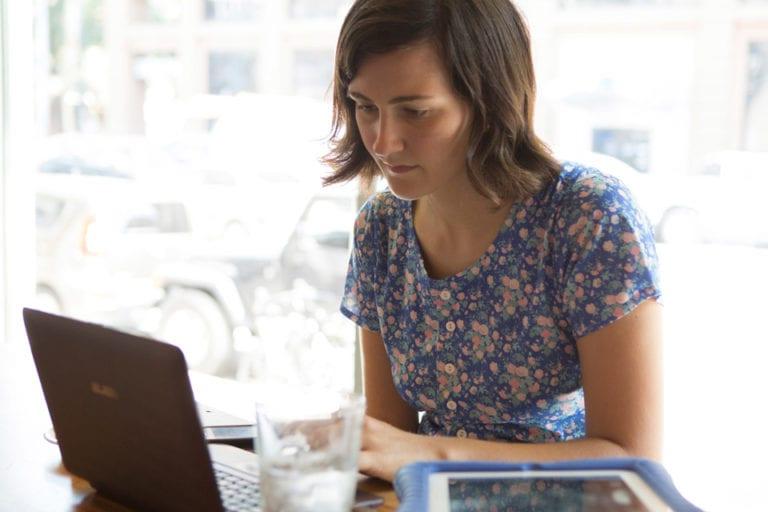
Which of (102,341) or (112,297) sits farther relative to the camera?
(112,297)

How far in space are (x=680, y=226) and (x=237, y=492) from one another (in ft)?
5.84

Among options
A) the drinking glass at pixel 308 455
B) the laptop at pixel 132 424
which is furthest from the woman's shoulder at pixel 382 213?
the drinking glass at pixel 308 455

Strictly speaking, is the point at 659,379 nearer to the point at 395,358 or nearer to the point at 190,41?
the point at 395,358

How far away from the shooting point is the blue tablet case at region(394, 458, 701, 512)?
2.64ft

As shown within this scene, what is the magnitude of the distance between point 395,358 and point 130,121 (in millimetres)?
2268

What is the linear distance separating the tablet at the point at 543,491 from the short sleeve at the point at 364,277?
2.66 feet

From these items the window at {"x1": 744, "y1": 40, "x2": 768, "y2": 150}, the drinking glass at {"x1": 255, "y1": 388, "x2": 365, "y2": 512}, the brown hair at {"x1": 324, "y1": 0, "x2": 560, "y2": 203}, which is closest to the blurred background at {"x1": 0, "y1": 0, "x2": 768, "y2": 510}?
the window at {"x1": 744, "y1": 40, "x2": 768, "y2": 150}

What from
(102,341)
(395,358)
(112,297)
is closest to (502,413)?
(395,358)

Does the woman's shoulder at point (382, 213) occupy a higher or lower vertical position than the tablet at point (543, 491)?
higher

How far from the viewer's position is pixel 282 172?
3232mm

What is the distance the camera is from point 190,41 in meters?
3.40

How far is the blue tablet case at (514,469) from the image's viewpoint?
81 cm

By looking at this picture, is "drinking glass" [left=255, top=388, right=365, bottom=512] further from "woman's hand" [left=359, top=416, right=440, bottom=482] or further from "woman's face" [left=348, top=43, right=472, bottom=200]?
"woman's face" [left=348, top=43, right=472, bottom=200]

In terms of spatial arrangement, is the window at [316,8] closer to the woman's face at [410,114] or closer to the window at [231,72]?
the window at [231,72]
